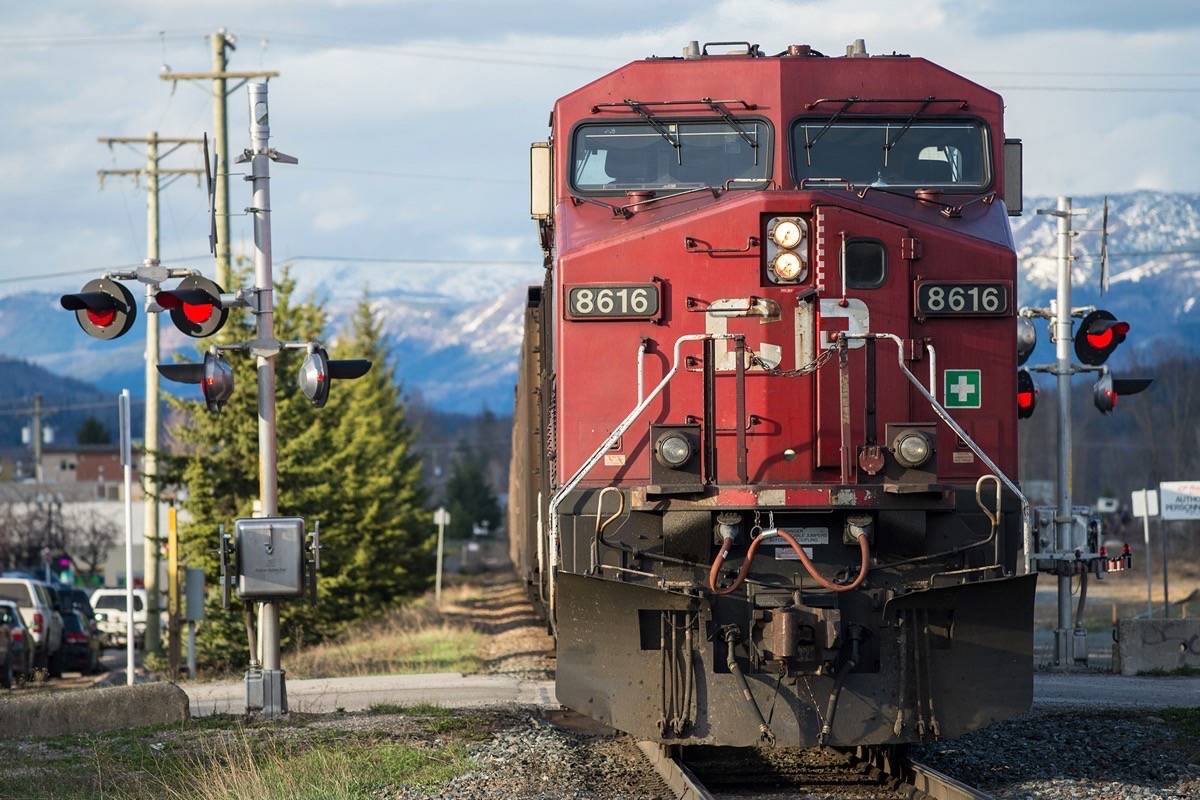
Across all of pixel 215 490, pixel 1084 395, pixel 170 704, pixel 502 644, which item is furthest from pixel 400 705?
pixel 1084 395

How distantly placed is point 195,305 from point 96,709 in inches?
154

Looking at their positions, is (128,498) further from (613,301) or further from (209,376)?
(613,301)

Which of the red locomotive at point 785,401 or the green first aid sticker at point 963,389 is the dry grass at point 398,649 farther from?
the green first aid sticker at point 963,389

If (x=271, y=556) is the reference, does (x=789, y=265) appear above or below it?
Result: above

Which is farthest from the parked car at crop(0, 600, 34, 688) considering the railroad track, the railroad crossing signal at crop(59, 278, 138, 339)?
the railroad track

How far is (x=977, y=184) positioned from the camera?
11.1 meters

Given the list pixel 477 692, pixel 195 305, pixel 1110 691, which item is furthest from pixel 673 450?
pixel 477 692

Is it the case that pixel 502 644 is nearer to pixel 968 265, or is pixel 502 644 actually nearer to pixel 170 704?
pixel 170 704

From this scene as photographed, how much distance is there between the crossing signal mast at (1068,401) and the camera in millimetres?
19703

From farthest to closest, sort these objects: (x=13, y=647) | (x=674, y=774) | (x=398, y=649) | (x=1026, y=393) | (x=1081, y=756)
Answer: (x=398, y=649) → (x=13, y=647) → (x=1026, y=393) → (x=1081, y=756) → (x=674, y=774)

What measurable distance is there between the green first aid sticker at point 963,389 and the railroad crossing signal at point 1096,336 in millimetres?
9677

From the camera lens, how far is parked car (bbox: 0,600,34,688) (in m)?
25.8

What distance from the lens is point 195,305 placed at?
15570 millimetres

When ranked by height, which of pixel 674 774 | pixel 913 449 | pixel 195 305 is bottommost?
pixel 674 774
